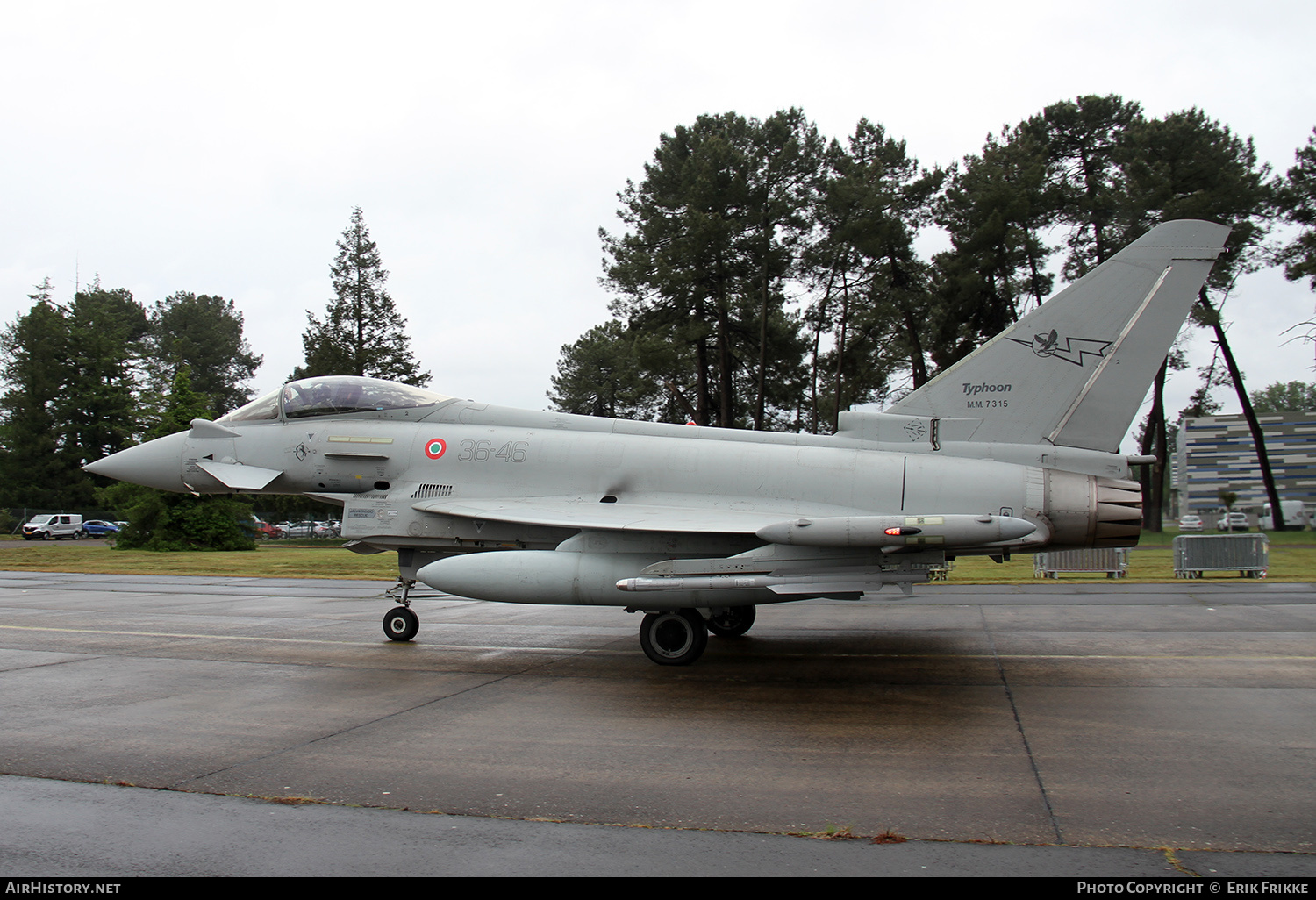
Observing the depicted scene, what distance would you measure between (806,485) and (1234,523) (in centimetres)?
6850

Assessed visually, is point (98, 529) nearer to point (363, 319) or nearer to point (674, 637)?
point (363, 319)

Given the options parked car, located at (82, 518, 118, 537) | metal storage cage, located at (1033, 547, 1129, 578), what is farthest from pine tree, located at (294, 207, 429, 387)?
metal storage cage, located at (1033, 547, 1129, 578)

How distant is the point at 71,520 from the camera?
56156mm

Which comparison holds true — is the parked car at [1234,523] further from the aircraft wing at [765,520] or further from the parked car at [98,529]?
the parked car at [98,529]

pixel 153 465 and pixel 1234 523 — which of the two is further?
pixel 1234 523

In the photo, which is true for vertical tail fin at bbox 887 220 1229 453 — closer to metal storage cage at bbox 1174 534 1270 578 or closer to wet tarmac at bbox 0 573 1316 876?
wet tarmac at bbox 0 573 1316 876

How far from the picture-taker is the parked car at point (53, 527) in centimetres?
5434

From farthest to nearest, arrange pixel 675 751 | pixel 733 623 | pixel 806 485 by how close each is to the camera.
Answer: pixel 733 623 → pixel 806 485 → pixel 675 751

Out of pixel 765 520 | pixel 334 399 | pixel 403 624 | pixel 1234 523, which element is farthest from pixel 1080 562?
pixel 1234 523

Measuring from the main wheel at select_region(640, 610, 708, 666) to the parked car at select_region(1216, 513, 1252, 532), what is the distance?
6108 centimetres

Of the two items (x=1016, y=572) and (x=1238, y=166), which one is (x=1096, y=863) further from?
(x=1238, y=166)

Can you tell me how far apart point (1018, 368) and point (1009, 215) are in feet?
108

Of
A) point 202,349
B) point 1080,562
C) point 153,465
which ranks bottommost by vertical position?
point 1080,562

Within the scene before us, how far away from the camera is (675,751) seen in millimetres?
5863
